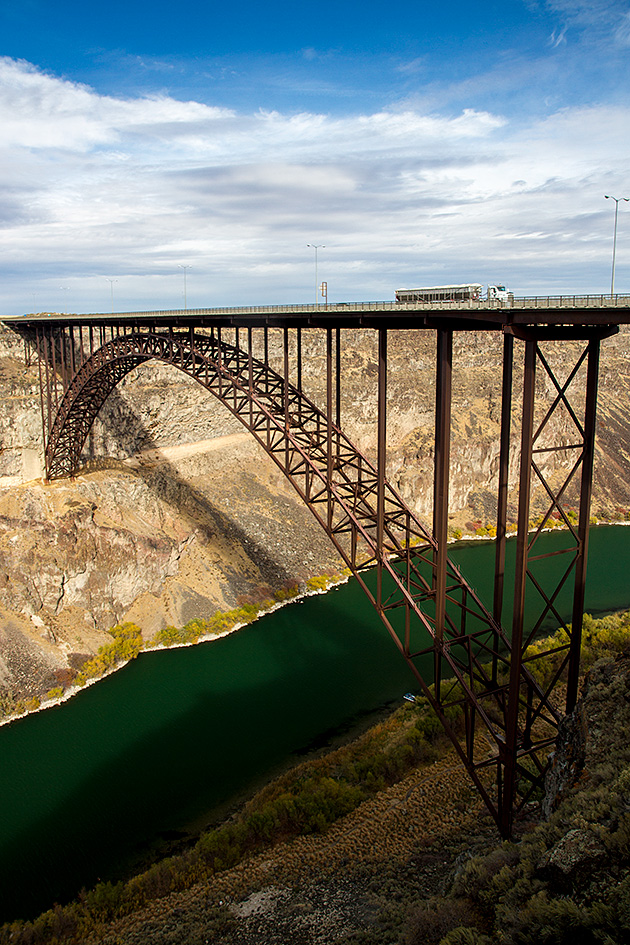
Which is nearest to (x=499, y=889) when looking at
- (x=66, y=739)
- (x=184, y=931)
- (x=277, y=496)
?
(x=184, y=931)

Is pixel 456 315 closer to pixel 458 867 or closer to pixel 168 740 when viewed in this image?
pixel 458 867

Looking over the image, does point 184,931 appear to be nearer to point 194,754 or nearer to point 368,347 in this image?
point 194,754

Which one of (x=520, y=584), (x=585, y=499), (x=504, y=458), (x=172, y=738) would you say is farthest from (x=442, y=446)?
(x=172, y=738)

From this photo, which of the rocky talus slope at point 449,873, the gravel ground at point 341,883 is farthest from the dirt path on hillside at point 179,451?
the gravel ground at point 341,883

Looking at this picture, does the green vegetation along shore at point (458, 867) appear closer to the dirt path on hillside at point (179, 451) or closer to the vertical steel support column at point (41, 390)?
the vertical steel support column at point (41, 390)

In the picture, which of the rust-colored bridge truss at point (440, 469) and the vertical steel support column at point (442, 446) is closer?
the rust-colored bridge truss at point (440, 469)

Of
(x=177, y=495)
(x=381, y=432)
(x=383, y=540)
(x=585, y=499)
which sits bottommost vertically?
(x=177, y=495)
